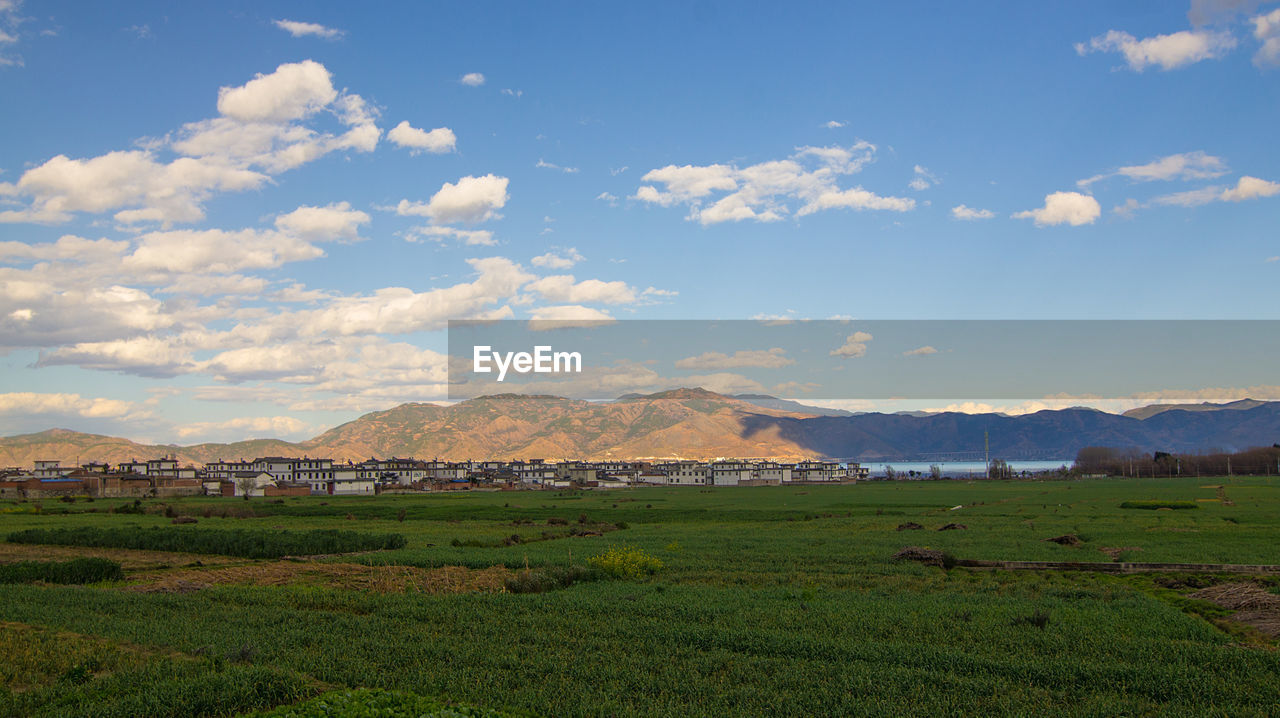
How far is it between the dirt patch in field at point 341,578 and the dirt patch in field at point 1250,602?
1935 centimetres

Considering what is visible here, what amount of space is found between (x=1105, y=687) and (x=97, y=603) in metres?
23.3

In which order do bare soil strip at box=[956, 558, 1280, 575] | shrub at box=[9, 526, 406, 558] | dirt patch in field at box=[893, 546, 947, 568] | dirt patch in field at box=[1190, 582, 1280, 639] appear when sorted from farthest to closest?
1. shrub at box=[9, 526, 406, 558]
2. dirt patch in field at box=[893, 546, 947, 568]
3. bare soil strip at box=[956, 558, 1280, 575]
4. dirt patch in field at box=[1190, 582, 1280, 639]

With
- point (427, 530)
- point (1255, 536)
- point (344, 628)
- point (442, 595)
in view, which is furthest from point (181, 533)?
point (1255, 536)

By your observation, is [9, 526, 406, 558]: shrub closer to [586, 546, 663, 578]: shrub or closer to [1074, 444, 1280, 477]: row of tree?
[586, 546, 663, 578]: shrub

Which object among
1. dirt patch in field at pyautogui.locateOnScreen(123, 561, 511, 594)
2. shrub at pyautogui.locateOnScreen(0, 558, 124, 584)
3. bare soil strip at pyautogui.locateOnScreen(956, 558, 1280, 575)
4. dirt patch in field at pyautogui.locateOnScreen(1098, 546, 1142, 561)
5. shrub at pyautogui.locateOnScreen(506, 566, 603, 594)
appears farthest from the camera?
dirt patch in field at pyautogui.locateOnScreen(1098, 546, 1142, 561)

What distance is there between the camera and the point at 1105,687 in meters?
12.6

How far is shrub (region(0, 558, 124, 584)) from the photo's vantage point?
26.6 m

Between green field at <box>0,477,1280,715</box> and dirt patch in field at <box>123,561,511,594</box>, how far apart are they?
206mm

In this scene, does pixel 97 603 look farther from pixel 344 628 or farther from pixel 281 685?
pixel 281 685

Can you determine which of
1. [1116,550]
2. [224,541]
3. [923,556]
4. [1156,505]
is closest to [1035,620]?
[923,556]

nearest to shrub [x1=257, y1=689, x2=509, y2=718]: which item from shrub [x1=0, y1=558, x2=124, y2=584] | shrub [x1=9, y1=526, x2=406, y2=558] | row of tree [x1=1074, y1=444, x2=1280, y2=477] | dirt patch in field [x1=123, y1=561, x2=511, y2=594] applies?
dirt patch in field [x1=123, y1=561, x2=511, y2=594]

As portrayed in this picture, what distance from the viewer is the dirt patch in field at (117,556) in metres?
34.6

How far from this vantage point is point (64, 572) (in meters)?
27.0

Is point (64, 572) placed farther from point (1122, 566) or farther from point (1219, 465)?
point (1219, 465)
